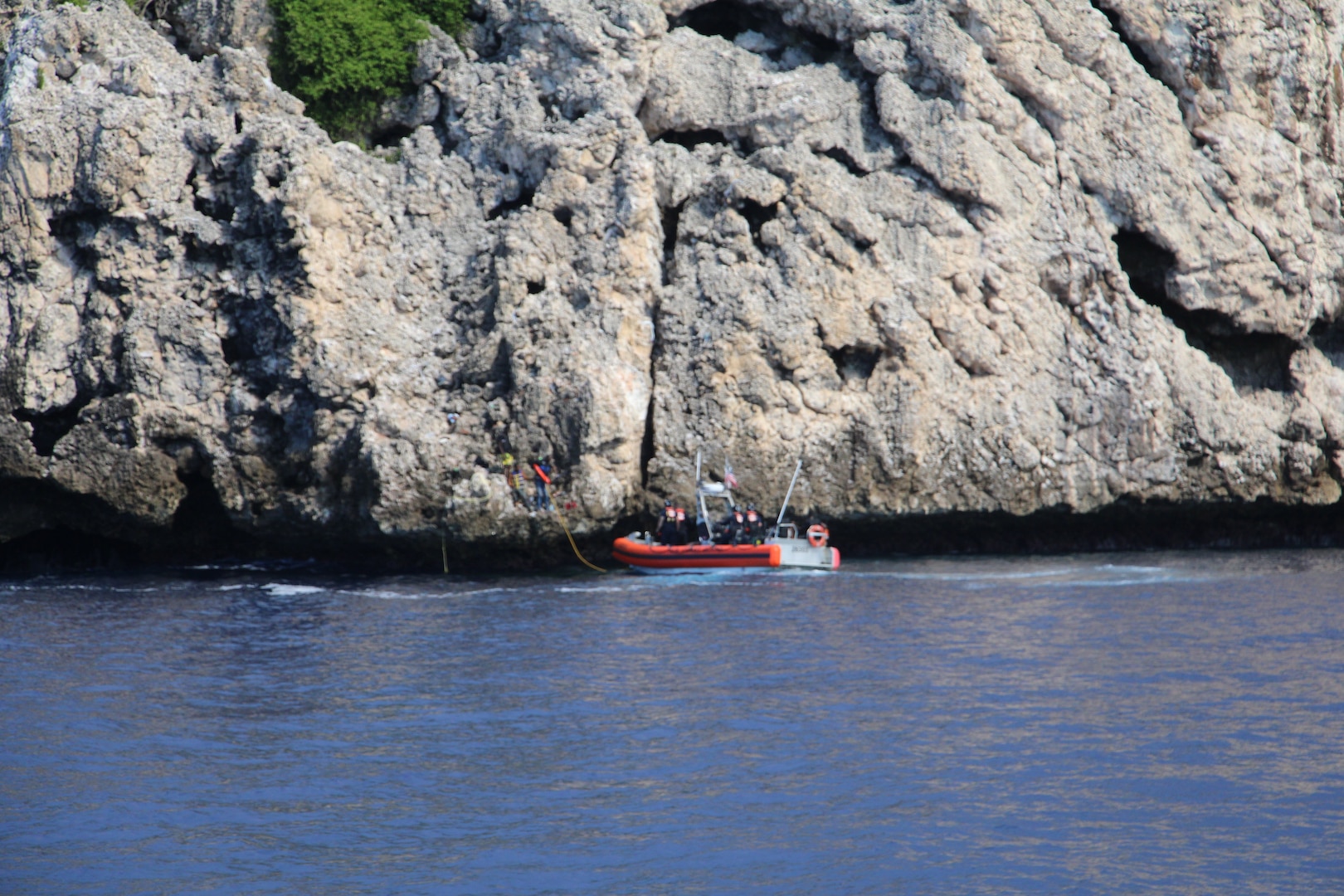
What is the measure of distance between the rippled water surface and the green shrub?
564 inches

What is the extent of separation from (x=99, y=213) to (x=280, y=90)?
5.07m

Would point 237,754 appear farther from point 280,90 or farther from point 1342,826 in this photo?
point 280,90

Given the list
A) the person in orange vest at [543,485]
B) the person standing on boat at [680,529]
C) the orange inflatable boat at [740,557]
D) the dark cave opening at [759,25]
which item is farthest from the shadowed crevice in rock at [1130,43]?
the person in orange vest at [543,485]

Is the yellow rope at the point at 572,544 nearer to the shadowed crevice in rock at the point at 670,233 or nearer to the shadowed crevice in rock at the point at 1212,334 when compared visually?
the shadowed crevice in rock at the point at 670,233

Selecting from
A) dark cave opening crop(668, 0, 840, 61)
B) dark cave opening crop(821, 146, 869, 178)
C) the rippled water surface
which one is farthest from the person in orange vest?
dark cave opening crop(668, 0, 840, 61)

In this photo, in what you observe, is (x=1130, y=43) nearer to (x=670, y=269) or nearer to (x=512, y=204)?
(x=670, y=269)

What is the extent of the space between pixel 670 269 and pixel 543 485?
19.5ft

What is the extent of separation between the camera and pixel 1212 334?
3212 cm

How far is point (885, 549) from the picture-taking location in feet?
104

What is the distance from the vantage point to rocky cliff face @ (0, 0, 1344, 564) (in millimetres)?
28625

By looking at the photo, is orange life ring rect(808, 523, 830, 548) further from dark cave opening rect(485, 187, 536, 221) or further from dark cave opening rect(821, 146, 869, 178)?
dark cave opening rect(485, 187, 536, 221)

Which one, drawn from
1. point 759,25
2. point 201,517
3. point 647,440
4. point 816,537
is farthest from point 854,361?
point 201,517

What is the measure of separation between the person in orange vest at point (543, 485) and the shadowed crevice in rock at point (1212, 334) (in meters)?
14.4

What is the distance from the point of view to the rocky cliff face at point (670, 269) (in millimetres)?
28625
